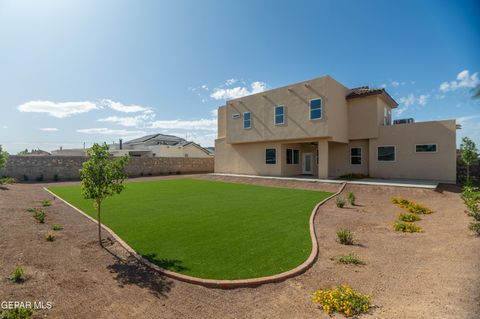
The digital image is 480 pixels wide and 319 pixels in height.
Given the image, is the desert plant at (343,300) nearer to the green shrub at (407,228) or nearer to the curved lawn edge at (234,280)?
the curved lawn edge at (234,280)

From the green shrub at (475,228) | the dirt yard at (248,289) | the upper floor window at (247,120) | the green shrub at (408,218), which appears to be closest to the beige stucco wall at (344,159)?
the upper floor window at (247,120)

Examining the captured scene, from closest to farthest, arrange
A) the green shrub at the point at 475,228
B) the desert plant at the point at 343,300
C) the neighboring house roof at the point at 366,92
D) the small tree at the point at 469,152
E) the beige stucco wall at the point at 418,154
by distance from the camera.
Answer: the desert plant at the point at 343,300, the green shrub at the point at 475,228, the small tree at the point at 469,152, the beige stucco wall at the point at 418,154, the neighboring house roof at the point at 366,92

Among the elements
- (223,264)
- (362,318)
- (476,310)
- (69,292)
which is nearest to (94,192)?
(69,292)

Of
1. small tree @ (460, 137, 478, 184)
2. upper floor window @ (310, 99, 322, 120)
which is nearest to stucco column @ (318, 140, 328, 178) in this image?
upper floor window @ (310, 99, 322, 120)

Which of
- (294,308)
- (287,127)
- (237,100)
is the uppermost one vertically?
(237,100)

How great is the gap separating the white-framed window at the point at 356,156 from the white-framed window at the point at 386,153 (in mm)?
1548

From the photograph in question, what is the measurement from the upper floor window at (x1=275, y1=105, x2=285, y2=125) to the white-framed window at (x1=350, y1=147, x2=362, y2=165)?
655 cm

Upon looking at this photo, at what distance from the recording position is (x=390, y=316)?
3568 millimetres

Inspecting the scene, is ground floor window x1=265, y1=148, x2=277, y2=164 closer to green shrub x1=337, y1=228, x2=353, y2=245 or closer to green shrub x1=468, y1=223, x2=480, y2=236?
green shrub x1=337, y1=228, x2=353, y2=245

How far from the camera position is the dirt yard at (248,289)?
380 cm

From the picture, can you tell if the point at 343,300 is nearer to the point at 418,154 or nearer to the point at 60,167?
the point at 418,154

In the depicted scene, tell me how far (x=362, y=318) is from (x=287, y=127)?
1719cm

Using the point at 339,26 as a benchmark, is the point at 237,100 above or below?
below

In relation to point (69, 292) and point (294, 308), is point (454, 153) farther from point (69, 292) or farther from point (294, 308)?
point (69, 292)
